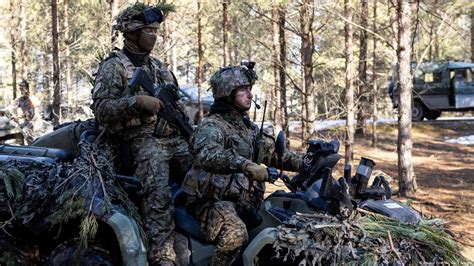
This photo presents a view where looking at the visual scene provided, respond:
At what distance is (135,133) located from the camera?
5.05 meters

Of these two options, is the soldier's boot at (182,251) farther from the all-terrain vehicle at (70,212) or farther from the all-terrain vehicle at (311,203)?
the all-terrain vehicle at (70,212)

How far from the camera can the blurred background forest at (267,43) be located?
1178cm

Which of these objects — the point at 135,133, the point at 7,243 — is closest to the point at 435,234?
the point at 135,133

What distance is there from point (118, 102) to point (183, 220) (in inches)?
41.0

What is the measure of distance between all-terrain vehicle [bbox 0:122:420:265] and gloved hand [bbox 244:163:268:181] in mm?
423

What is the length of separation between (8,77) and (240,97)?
121ft

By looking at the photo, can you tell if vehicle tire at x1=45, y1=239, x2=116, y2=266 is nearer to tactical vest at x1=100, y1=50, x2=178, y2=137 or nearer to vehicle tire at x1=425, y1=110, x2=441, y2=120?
tactical vest at x1=100, y1=50, x2=178, y2=137

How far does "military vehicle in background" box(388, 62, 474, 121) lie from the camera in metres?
25.3

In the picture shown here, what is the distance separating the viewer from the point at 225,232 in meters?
4.32

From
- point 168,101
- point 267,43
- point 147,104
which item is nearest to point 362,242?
point 147,104

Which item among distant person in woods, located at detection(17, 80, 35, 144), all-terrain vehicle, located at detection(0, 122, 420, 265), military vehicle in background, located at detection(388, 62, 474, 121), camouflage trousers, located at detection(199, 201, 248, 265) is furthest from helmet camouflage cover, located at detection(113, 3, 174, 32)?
military vehicle in background, located at detection(388, 62, 474, 121)

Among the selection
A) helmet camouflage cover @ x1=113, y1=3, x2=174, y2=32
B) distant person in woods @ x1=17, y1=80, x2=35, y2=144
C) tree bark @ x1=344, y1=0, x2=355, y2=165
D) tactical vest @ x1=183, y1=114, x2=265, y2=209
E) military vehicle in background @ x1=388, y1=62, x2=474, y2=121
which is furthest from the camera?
military vehicle in background @ x1=388, y1=62, x2=474, y2=121

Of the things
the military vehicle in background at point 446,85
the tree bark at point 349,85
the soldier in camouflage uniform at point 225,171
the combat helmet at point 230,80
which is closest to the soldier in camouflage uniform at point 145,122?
the soldier in camouflage uniform at point 225,171

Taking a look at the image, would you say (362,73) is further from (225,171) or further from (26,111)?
(225,171)
